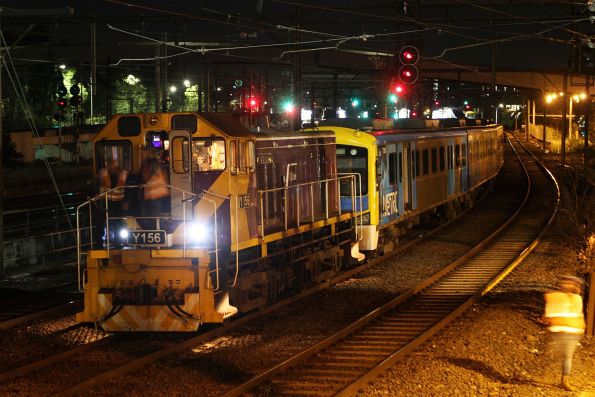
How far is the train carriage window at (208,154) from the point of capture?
12.4 metres

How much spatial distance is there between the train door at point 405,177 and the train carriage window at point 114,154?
1032 cm

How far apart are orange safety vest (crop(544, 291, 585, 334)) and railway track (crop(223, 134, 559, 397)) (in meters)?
2.30

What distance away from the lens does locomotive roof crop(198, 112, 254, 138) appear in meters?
12.3

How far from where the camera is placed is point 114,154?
42.3ft

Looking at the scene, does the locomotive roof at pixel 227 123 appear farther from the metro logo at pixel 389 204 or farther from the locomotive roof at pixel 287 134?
the metro logo at pixel 389 204

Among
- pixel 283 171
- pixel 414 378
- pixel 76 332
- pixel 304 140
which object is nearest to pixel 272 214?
pixel 283 171

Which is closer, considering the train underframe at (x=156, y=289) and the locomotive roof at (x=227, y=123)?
the train underframe at (x=156, y=289)

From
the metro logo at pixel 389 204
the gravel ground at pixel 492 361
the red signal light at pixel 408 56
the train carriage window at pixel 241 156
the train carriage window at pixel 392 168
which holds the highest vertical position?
the red signal light at pixel 408 56

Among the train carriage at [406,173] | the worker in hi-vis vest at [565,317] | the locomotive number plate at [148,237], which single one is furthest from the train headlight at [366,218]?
the worker in hi-vis vest at [565,317]

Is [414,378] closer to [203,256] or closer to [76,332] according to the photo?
[203,256]

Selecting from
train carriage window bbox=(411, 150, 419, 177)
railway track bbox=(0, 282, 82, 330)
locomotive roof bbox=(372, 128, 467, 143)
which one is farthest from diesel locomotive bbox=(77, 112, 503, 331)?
train carriage window bbox=(411, 150, 419, 177)

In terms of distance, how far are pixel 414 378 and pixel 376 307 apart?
4680mm

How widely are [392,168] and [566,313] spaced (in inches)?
476

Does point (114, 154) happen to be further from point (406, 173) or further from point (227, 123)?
point (406, 173)
